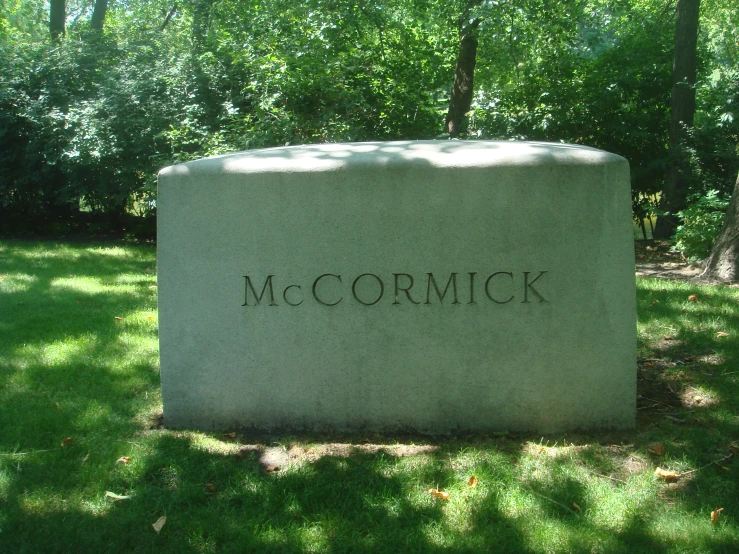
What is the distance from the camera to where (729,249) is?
714 centimetres

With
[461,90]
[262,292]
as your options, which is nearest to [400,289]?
[262,292]

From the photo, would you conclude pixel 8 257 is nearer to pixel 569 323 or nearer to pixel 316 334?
pixel 316 334

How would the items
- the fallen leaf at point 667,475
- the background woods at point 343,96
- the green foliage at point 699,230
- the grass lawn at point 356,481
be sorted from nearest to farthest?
1. the grass lawn at point 356,481
2. the fallen leaf at point 667,475
3. the green foliage at point 699,230
4. the background woods at point 343,96

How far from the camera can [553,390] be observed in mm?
3711

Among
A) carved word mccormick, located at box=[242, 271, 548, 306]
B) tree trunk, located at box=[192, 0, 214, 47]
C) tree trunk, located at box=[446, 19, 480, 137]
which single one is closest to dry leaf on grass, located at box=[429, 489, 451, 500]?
carved word mccormick, located at box=[242, 271, 548, 306]

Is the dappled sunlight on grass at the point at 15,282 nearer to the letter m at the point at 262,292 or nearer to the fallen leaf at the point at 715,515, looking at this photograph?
the letter m at the point at 262,292

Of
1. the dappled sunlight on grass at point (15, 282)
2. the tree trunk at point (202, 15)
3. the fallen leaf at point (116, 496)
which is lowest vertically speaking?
the fallen leaf at point (116, 496)

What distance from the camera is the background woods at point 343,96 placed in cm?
958

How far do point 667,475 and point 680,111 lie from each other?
8623 millimetres

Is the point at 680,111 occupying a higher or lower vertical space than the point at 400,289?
higher

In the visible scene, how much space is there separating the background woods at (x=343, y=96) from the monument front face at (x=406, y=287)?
16.9ft

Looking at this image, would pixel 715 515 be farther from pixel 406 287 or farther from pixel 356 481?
pixel 406 287

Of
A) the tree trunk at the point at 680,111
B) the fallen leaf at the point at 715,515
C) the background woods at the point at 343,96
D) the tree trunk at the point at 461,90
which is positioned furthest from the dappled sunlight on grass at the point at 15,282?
the tree trunk at the point at 680,111

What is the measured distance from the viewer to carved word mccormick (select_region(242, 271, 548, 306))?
3668 mm
